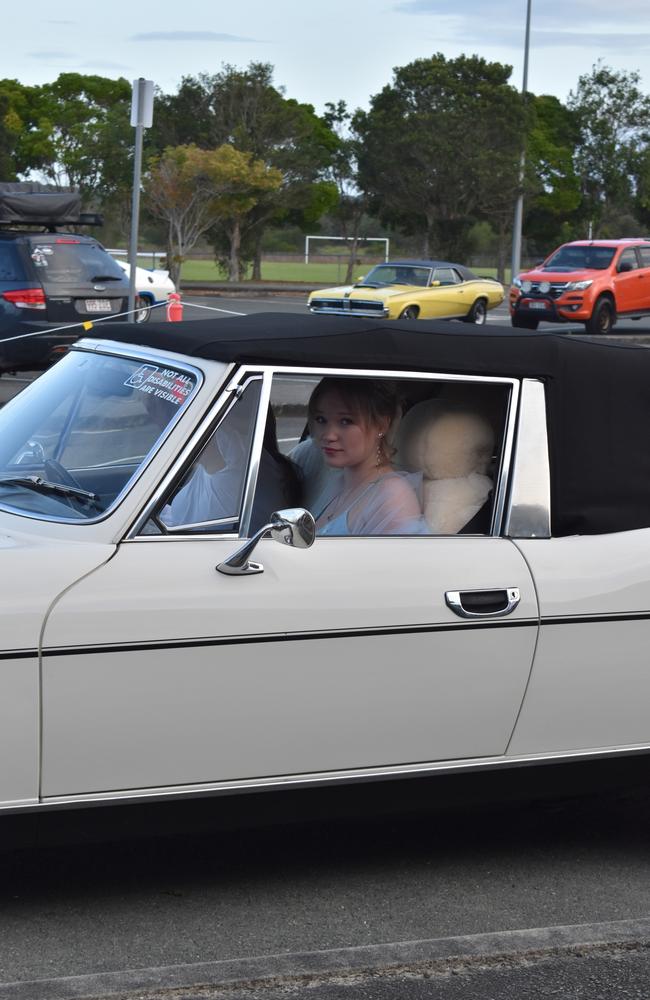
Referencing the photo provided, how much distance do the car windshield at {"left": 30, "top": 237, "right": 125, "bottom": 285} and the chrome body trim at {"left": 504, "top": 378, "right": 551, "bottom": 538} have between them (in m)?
12.8

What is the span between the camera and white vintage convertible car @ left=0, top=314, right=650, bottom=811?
332 centimetres

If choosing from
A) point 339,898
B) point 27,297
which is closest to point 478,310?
point 27,297

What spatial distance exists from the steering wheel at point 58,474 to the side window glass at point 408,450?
61cm

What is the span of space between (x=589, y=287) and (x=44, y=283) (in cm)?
1496

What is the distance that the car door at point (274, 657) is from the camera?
130 inches

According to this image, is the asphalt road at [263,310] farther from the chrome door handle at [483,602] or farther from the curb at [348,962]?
the curb at [348,962]

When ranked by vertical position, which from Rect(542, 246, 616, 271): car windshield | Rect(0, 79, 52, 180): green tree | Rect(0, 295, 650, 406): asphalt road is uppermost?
Rect(0, 79, 52, 180): green tree

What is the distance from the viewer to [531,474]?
3.96 meters

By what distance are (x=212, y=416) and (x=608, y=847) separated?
6.42 ft

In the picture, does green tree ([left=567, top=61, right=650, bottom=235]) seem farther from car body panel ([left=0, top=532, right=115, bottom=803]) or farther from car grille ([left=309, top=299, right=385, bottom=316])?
car body panel ([left=0, top=532, right=115, bottom=803])

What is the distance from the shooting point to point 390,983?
133 inches

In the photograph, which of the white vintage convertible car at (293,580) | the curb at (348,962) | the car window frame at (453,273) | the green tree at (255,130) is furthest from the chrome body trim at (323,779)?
the green tree at (255,130)

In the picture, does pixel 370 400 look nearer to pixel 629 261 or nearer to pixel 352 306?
pixel 352 306

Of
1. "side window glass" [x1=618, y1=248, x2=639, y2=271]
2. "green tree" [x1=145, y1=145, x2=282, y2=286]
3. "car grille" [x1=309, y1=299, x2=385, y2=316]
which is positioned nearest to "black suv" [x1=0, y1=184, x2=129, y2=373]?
"car grille" [x1=309, y1=299, x2=385, y2=316]
